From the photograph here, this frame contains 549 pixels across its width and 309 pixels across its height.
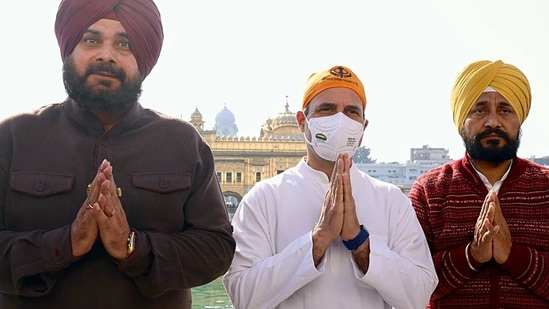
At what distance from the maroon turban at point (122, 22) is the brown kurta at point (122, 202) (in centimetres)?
17

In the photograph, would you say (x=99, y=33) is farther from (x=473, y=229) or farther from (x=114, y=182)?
(x=473, y=229)

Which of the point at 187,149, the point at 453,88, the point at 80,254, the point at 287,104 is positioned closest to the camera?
the point at 80,254

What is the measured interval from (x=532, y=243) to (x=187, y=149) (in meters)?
1.18

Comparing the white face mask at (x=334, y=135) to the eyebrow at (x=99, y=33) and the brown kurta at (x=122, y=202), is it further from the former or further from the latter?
the eyebrow at (x=99, y=33)

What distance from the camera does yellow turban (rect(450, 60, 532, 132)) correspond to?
2.38 m

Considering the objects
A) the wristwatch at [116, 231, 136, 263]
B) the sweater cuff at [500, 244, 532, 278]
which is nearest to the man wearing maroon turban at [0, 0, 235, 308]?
the wristwatch at [116, 231, 136, 263]

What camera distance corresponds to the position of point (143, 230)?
1834mm

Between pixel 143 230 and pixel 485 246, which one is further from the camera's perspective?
pixel 485 246

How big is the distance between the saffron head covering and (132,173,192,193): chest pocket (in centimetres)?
55

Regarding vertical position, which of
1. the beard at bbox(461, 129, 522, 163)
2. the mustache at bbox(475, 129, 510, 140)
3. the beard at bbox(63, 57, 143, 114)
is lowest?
the beard at bbox(461, 129, 522, 163)

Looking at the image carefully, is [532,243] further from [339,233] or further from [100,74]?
[100,74]

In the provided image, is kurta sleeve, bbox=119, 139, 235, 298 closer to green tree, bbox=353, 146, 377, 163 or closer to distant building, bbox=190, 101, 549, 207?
distant building, bbox=190, 101, 549, 207

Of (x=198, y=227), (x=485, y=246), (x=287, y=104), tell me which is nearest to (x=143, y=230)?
(x=198, y=227)

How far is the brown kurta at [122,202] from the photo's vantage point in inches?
68.2
